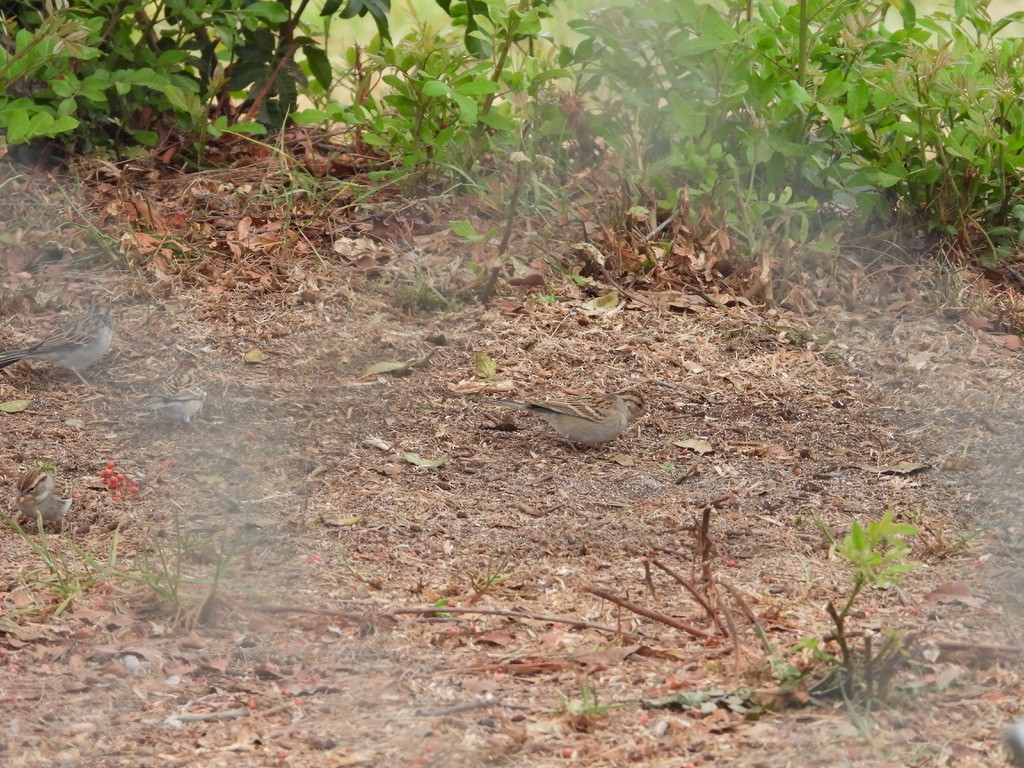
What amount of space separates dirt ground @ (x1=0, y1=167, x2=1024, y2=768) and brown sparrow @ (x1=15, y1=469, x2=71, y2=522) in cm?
7

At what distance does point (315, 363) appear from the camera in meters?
6.36

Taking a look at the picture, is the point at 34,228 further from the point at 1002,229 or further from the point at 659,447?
the point at 1002,229

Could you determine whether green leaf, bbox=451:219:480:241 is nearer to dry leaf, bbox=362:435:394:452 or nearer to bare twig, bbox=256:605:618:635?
dry leaf, bbox=362:435:394:452

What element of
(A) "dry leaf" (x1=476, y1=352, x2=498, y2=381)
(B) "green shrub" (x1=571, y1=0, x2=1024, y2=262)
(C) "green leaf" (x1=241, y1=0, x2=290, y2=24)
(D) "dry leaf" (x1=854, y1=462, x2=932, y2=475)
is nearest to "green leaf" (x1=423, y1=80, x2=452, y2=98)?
(B) "green shrub" (x1=571, y1=0, x2=1024, y2=262)

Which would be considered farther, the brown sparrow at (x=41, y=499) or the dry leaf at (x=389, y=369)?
the dry leaf at (x=389, y=369)

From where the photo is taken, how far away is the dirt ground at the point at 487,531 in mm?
3527

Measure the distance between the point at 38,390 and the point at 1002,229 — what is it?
5188 millimetres

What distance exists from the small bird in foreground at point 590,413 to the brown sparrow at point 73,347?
6.25 feet

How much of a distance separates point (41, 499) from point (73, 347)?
4.88 ft

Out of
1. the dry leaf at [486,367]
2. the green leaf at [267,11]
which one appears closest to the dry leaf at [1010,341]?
the dry leaf at [486,367]

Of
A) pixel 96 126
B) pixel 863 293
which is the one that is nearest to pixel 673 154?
pixel 863 293

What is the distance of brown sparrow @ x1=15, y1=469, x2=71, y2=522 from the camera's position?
Answer: 474cm

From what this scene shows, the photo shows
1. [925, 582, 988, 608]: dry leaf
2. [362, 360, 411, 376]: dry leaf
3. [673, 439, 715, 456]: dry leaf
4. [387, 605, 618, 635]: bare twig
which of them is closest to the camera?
[387, 605, 618, 635]: bare twig

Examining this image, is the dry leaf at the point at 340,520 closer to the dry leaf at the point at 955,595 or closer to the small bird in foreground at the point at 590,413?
the small bird in foreground at the point at 590,413
